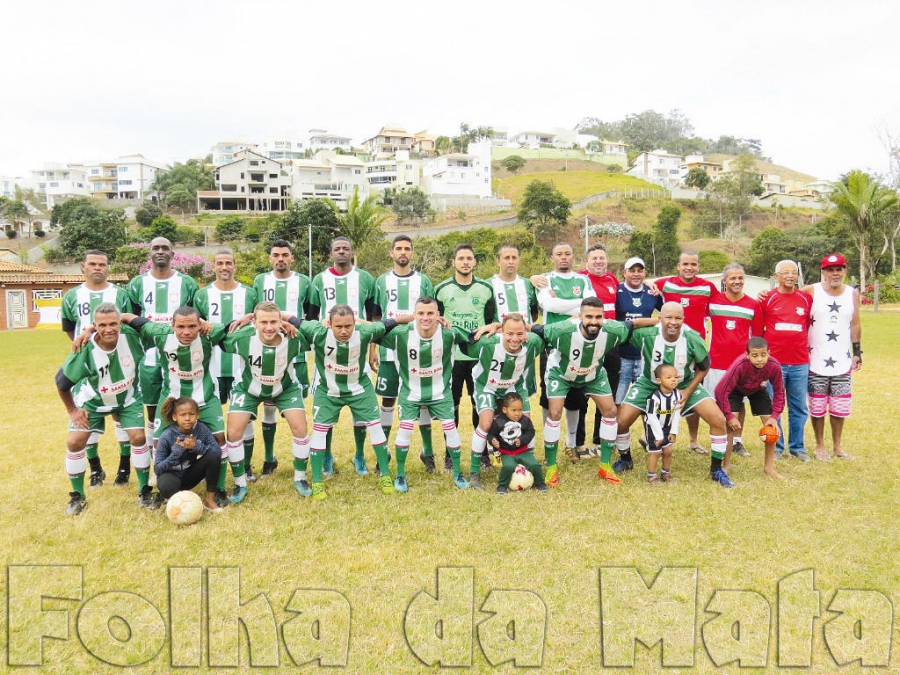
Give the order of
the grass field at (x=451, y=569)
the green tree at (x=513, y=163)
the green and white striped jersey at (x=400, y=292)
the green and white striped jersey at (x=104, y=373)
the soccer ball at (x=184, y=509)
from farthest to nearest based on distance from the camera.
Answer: the green tree at (x=513, y=163) → the green and white striped jersey at (x=400, y=292) → the green and white striped jersey at (x=104, y=373) → the soccer ball at (x=184, y=509) → the grass field at (x=451, y=569)

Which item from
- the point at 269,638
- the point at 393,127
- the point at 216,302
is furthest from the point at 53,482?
the point at 393,127

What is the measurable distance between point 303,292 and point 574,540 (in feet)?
12.7

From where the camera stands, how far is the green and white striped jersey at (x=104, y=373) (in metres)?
5.50

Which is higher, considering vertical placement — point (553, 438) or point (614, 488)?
point (553, 438)

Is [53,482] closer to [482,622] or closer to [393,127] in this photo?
[482,622]

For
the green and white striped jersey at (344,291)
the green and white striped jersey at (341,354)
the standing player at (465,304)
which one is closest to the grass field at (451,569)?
the green and white striped jersey at (341,354)

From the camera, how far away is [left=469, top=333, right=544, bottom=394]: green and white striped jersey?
6.06 metres

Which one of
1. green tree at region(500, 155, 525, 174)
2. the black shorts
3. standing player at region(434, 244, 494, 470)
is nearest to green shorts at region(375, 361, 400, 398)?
standing player at region(434, 244, 494, 470)

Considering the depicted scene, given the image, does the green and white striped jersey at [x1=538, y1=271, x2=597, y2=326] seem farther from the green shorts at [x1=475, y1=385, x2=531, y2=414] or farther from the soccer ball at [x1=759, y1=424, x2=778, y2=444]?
the soccer ball at [x1=759, y1=424, x2=778, y2=444]

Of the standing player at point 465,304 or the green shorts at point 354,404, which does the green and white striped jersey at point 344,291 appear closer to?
the standing player at point 465,304

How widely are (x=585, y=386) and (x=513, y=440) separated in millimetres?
1065

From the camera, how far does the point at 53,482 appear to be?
20.4 ft

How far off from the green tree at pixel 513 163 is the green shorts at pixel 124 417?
90.7m

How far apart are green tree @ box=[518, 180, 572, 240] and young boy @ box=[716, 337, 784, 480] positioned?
165 ft
